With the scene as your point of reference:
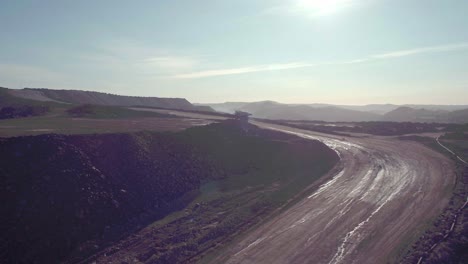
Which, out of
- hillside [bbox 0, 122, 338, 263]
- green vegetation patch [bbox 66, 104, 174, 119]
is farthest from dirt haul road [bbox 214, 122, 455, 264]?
green vegetation patch [bbox 66, 104, 174, 119]

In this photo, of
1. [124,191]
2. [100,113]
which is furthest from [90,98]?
[124,191]

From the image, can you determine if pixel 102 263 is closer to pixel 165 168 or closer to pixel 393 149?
pixel 165 168

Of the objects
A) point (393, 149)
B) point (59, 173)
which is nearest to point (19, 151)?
point (59, 173)

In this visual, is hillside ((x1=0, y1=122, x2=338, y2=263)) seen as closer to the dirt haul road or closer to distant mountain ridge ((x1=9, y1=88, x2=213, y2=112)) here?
the dirt haul road

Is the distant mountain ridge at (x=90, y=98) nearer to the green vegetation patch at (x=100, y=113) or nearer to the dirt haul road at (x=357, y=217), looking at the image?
the green vegetation patch at (x=100, y=113)

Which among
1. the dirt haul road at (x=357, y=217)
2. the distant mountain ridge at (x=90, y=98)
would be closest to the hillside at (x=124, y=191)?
the dirt haul road at (x=357, y=217)

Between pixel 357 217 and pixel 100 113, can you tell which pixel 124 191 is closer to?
pixel 357 217

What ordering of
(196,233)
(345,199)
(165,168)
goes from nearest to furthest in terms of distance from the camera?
(196,233), (345,199), (165,168)
